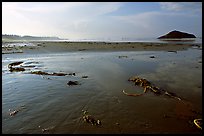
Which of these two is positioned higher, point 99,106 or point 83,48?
point 83,48

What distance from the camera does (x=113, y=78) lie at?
10.8 m

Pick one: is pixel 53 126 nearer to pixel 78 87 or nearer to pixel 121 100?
pixel 121 100

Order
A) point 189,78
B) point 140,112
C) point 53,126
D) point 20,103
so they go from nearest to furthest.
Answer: point 53,126 < point 140,112 < point 20,103 < point 189,78

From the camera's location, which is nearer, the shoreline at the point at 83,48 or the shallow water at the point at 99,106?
the shallow water at the point at 99,106

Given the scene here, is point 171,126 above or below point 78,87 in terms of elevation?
below

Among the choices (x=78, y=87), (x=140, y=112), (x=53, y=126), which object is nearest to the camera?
(x=53, y=126)

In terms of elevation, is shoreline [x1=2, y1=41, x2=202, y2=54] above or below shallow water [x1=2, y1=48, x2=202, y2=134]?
→ above

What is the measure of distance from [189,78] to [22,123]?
8615 millimetres

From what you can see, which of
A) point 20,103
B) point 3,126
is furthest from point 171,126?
point 20,103

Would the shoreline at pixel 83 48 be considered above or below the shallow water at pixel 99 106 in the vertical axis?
above

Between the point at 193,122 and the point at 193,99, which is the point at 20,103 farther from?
the point at 193,99

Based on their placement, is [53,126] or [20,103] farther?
[20,103]

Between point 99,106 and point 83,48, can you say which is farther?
point 83,48

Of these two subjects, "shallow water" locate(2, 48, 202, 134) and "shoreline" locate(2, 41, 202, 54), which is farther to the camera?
"shoreline" locate(2, 41, 202, 54)
